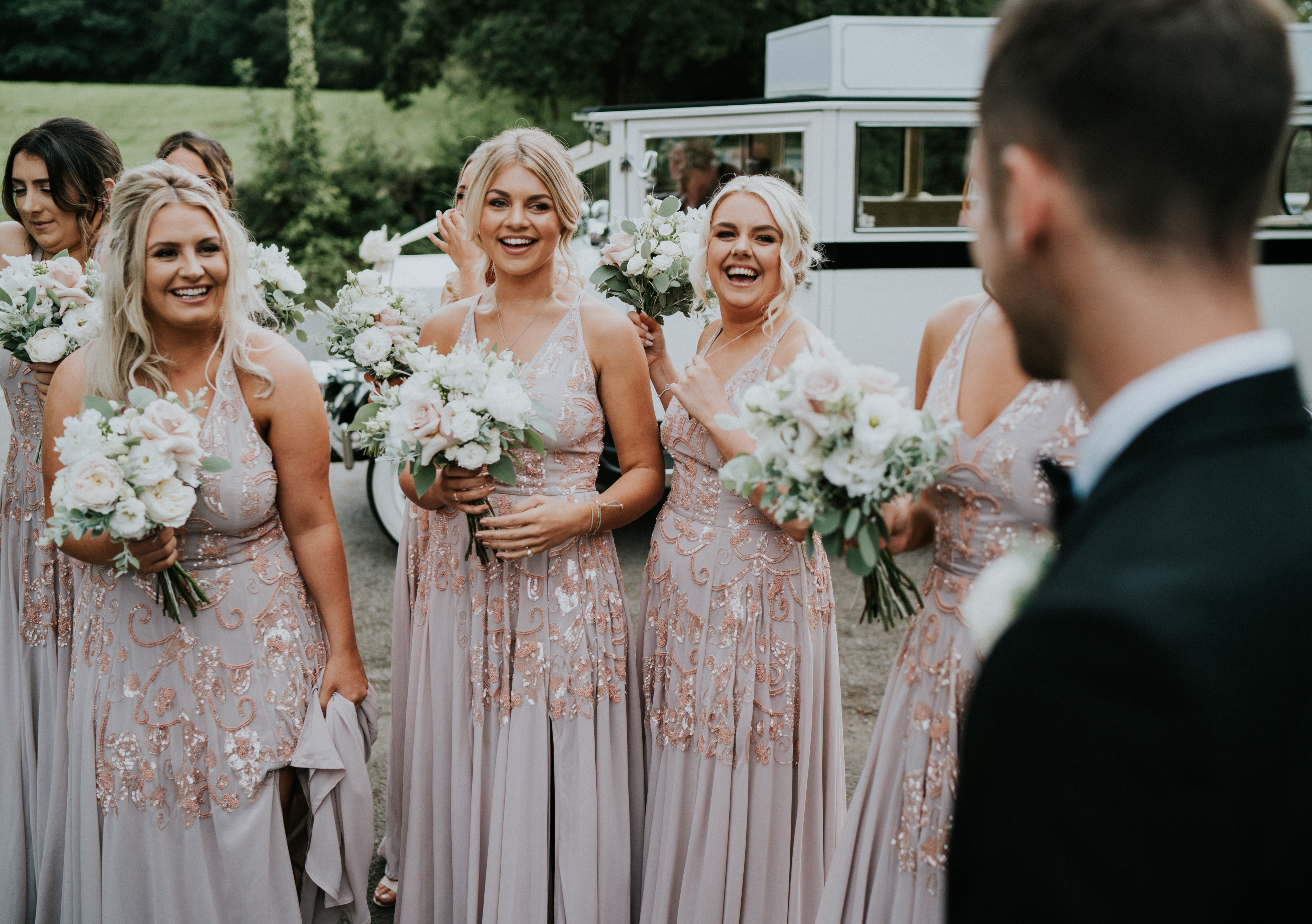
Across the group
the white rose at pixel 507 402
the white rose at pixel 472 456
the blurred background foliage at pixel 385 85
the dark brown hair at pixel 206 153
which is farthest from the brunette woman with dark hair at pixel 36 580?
the blurred background foliage at pixel 385 85

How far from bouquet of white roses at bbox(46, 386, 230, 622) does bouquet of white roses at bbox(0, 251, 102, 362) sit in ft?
3.38

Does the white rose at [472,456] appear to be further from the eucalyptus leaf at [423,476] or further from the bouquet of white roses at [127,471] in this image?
the bouquet of white roses at [127,471]

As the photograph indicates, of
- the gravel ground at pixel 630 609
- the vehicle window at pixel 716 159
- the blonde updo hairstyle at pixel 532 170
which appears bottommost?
the gravel ground at pixel 630 609

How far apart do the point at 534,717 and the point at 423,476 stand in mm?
861

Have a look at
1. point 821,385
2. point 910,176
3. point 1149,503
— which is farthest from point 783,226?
point 910,176

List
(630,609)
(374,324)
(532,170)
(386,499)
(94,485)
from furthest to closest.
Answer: (386,499) → (630,609) → (374,324) → (532,170) → (94,485)

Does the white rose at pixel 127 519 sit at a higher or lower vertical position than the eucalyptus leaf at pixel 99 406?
lower

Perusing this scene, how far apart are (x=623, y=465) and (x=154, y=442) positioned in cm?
146

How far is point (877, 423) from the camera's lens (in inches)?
85.9

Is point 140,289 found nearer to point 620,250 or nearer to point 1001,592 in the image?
point 620,250

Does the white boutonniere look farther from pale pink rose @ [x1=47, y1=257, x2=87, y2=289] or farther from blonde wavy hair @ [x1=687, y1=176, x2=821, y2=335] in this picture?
pale pink rose @ [x1=47, y1=257, x2=87, y2=289]

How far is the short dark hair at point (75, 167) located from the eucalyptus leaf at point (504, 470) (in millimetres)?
2088

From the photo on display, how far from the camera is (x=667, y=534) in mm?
3312

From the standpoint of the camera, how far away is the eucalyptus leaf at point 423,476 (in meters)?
2.86
